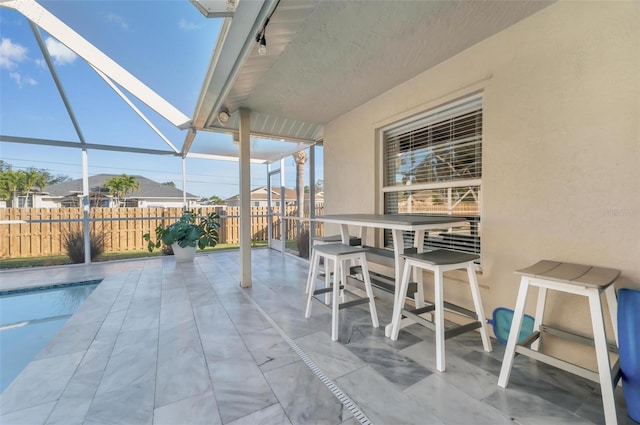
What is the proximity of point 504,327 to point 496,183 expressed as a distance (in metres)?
1.18

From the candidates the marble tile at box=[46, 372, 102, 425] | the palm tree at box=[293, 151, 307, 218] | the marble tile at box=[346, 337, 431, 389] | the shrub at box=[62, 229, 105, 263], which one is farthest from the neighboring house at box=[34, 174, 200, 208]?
the marble tile at box=[346, 337, 431, 389]

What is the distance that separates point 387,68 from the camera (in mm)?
2539

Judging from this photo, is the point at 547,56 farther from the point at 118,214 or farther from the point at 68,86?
the point at 118,214

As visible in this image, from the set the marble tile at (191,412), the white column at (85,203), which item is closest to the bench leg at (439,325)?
the marble tile at (191,412)

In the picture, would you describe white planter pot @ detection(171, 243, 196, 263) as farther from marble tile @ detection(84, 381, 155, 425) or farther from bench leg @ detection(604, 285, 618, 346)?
bench leg @ detection(604, 285, 618, 346)

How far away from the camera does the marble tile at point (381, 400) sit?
1356 mm

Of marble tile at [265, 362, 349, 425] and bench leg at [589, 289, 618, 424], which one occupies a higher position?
bench leg at [589, 289, 618, 424]

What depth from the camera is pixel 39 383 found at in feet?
5.51

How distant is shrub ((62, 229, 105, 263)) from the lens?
215 inches

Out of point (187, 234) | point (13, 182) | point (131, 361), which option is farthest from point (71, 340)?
point (13, 182)

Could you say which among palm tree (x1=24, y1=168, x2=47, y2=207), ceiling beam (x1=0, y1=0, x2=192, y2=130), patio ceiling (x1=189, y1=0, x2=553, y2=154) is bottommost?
palm tree (x1=24, y1=168, x2=47, y2=207)

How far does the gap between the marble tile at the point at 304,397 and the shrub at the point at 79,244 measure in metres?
6.04

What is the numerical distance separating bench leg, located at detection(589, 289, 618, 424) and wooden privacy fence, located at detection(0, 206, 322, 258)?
13.3 feet

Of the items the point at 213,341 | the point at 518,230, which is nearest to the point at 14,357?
the point at 213,341
